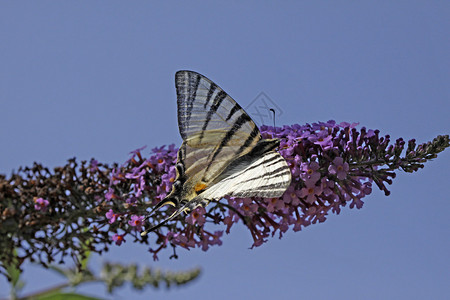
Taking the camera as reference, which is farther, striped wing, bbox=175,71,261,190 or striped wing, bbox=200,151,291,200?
striped wing, bbox=175,71,261,190

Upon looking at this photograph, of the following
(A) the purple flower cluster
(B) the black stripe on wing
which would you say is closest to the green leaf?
(A) the purple flower cluster

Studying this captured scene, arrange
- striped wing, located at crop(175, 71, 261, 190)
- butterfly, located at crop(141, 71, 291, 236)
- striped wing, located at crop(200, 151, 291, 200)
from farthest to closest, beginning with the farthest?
striped wing, located at crop(175, 71, 261, 190) < butterfly, located at crop(141, 71, 291, 236) < striped wing, located at crop(200, 151, 291, 200)

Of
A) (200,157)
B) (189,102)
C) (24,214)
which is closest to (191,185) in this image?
(200,157)

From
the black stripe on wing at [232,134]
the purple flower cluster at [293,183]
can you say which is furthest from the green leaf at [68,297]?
the black stripe on wing at [232,134]

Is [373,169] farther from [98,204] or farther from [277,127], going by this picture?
[98,204]

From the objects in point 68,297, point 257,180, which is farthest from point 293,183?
point 68,297

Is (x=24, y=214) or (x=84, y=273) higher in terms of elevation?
(x=24, y=214)

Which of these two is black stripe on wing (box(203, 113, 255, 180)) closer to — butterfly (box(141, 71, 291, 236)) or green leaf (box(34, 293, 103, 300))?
butterfly (box(141, 71, 291, 236))
